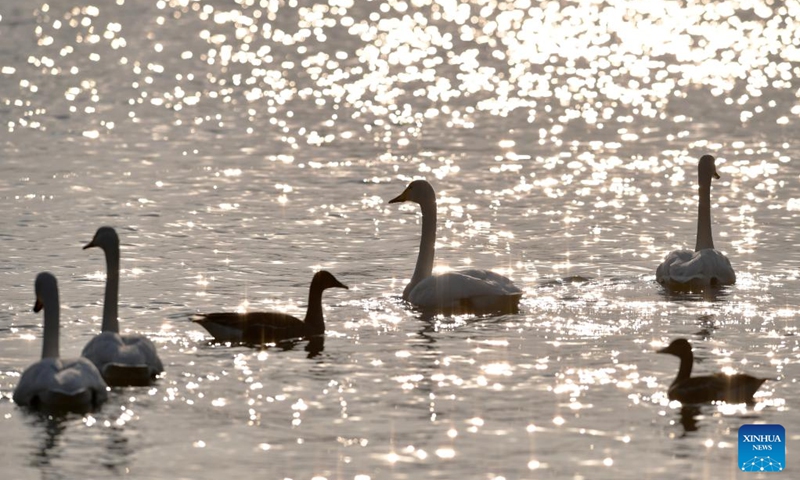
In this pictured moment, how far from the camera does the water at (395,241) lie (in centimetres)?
1460

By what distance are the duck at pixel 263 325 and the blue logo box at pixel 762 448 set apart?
17.7 ft

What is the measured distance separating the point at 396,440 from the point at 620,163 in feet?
63.2

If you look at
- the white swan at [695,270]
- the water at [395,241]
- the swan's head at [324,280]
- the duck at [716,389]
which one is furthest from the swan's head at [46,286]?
the white swan at [695,270]

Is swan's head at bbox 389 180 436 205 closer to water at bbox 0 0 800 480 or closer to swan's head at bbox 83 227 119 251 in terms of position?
water at bbox 0 0 800 480

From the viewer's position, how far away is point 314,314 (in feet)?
61.4

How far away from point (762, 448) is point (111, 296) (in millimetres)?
6672

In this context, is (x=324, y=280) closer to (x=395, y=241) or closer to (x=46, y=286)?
(x=46, y=286)

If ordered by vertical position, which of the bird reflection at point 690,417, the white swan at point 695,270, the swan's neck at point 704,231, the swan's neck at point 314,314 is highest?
the swan's neck at point 704,231

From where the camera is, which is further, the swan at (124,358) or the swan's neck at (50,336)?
the swan at (124,358)

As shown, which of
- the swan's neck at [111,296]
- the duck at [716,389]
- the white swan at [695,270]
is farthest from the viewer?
the white swan at [695,270]

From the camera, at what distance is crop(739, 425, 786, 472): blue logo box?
13.8 metres

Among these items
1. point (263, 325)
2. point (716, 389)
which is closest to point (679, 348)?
point (716, 389)

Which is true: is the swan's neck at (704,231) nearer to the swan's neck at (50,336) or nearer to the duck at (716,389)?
the duck at (716,389)

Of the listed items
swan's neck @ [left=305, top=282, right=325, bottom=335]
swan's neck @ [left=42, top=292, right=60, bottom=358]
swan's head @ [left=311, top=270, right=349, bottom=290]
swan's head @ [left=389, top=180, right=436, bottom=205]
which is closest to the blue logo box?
swan's neck @ [left=305, top=282, right=325, bottom=335]
